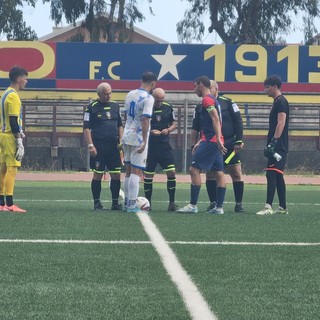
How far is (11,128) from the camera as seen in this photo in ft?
40.1

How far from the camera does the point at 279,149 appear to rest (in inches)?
503

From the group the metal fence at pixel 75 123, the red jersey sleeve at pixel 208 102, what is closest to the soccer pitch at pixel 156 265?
the red jersey sleeve at pixel 208 102

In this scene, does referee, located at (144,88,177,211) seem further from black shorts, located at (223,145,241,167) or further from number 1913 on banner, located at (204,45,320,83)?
Answer: number 1913 on banner, located at (204,45,320,83)

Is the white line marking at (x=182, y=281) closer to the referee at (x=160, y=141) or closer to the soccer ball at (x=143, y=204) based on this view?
the soccer ball at (x=143, y=204)

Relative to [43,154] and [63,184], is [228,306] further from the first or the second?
[43,154]

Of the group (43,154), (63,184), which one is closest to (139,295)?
(63,184)

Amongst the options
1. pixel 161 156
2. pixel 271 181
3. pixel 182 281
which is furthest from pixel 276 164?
pixel 182 281

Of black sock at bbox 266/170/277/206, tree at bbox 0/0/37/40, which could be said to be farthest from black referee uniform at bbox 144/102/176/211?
tree at bbox 0/0/37/40

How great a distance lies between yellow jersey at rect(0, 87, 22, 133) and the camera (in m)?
12.1

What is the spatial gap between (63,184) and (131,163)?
34.8 ft

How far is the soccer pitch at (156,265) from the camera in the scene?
582cm

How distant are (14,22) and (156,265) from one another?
55593 mm

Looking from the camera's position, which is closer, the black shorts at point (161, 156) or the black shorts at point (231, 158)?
the black shorts at point (231, 158)

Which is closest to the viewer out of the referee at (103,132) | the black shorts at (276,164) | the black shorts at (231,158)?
the black shorts at (276,164)
